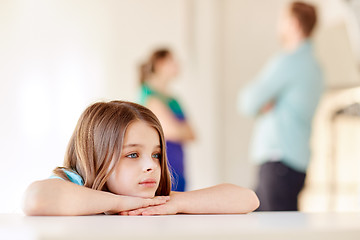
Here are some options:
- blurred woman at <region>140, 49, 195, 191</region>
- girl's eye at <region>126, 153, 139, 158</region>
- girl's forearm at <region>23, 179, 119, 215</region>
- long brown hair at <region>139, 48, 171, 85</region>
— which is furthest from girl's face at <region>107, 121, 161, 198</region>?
long brown hair at <region>139, 48, 171, 85</region>

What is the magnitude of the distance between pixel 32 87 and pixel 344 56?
2.23 metres

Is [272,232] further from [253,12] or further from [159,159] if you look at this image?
[253,12]

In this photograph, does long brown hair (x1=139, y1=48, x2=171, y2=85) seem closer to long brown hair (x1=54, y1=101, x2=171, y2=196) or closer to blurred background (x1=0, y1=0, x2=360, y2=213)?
blurred background (x1=0, y1=0, x2=360, y2=213)

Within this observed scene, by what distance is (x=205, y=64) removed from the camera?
4.49 metres

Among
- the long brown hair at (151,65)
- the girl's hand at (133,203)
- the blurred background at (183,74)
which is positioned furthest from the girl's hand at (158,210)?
the blurred background at (183,74)

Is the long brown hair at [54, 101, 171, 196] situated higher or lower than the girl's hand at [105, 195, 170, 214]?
higher

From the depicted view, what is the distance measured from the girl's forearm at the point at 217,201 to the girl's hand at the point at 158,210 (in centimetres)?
1

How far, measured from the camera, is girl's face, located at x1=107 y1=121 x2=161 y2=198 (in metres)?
0.99

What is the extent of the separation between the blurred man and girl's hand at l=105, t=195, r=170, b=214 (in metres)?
1.46

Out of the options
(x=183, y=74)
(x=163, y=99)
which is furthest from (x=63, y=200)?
(x=183, y=74)

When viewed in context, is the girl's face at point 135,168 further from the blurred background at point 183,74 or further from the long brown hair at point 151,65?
the blurred background at point 183,74

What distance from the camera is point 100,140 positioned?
0.99 metres

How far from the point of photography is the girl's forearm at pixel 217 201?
938 millimetres

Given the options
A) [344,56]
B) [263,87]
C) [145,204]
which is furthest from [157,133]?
[344,56]
